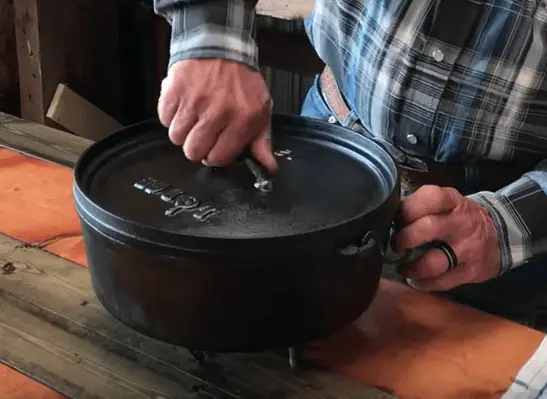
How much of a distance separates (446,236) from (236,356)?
0.94 feet

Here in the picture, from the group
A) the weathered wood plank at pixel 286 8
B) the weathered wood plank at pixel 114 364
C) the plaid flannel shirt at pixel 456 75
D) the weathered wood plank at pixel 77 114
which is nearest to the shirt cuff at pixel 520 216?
the plaid flannel shirt at pixel 456 75

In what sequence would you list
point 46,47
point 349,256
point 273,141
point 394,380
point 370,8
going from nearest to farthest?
point 349,256, point 394,380, point 273,141, point 370,8, point 46,47

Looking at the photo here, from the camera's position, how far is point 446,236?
0.96 m

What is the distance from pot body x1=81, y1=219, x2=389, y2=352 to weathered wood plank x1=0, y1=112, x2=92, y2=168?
0.59m

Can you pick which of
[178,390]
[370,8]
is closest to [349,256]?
[178,390]

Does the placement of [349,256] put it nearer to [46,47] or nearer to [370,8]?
[370,8]

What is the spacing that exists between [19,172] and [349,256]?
74cm

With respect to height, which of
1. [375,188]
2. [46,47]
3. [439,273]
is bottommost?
[46,47]

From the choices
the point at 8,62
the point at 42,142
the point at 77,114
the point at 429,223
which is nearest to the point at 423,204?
the point at 429,223

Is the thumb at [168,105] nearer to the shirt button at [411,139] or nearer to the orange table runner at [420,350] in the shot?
the orange table runner at [420,350]

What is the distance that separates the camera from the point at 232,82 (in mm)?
958

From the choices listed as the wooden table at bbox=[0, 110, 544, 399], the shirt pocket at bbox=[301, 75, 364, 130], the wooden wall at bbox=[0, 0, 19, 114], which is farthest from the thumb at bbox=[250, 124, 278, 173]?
the wooden wall at bbox=[0, 0, 19, 114]

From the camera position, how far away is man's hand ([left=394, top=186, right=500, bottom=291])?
3.02 ft

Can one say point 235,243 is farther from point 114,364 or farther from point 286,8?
point 286,8
